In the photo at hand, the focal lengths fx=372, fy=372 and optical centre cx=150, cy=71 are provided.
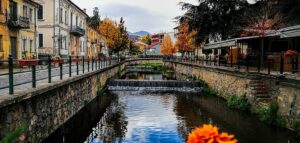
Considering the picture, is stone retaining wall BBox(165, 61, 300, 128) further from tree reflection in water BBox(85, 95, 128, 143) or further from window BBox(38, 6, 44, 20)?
window BBox(38, 6, 44, 20)

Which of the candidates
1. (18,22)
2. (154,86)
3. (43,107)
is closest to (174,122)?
(43,107)

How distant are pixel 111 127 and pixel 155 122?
221 centimetres

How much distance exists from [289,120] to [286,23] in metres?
19.3

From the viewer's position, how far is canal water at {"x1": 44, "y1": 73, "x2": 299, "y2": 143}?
14.4 metres

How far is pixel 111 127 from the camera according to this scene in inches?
650

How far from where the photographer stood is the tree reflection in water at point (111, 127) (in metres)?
14.4

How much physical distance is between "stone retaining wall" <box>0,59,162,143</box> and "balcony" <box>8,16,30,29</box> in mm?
10394

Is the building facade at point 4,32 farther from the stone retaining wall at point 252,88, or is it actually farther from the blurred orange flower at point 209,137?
the blurred orange flower at point 209,137

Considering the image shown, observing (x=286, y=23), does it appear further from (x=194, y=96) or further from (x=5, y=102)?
(x=5, y=102)

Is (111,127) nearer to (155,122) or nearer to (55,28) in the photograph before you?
(155,122)

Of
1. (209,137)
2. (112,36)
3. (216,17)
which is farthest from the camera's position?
(112,36)

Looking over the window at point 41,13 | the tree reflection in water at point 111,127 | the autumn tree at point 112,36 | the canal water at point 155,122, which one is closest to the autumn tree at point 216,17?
the window at point 41,13

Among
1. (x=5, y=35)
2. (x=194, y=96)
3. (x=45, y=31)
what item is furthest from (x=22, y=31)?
(x=194, y=96)

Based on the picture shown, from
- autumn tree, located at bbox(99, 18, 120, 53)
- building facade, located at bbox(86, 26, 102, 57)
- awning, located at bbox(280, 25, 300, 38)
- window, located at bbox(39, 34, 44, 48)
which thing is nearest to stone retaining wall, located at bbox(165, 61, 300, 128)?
awning, located at bbox(280, 25, 300, 38)
